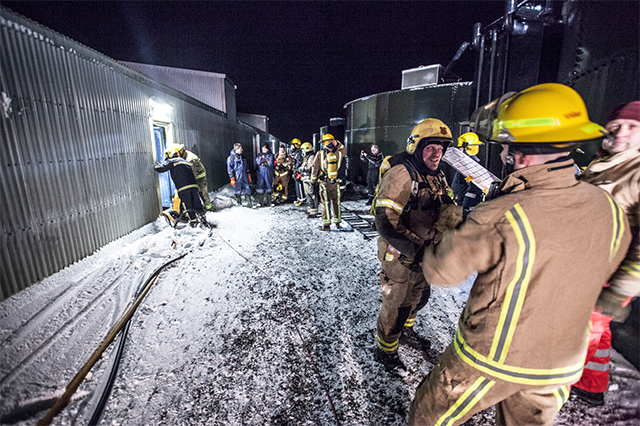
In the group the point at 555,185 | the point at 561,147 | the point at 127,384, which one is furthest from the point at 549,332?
the point at 127,384

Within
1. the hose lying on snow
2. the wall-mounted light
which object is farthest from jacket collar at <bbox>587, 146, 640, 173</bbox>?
the wall-mounted light

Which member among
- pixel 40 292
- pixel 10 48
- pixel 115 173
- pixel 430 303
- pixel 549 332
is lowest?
pixel 430 303

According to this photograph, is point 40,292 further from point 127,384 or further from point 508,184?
point 508,184

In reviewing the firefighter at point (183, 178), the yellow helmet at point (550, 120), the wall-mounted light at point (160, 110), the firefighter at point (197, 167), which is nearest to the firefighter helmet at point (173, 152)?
the firefighter at point (183, 178)

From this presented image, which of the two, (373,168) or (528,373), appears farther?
(373,168)

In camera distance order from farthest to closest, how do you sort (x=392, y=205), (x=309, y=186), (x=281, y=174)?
(x=281, y=174)
(x=309, y=186)
(x=392, y=205)

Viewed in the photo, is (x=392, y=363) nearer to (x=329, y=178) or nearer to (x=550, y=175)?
(x=550, y=175)

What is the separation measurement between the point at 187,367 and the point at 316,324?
1.36m

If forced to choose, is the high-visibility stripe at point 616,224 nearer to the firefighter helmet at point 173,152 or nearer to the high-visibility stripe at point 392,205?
the high-visibility stripe at point 392,205

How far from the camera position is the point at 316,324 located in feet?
10.5

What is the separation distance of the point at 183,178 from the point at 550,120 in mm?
6524

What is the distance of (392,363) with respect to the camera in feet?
8.30

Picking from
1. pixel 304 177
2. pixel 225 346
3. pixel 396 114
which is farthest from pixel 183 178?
pixel 396 114

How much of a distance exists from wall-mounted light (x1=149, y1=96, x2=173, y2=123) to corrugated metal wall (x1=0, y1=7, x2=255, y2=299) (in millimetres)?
592
